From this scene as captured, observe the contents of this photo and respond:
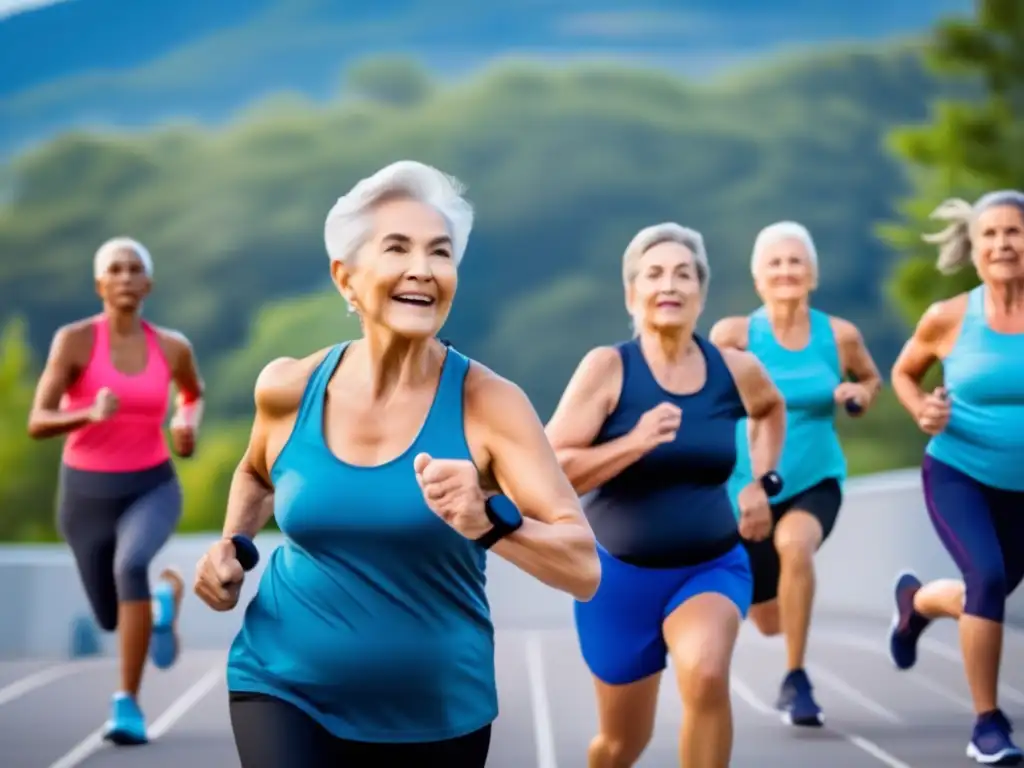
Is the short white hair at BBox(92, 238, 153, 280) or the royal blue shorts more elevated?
the short white hair at BBox(92, 238, 153, 280)

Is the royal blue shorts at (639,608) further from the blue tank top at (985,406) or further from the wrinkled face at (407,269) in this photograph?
the wrinkled face at (407,269)

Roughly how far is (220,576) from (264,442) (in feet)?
0.91

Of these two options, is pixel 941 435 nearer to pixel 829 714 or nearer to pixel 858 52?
pixel 829 714

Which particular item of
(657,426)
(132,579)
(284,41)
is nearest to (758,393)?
(657,426)

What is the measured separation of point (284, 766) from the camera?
285 centimetres

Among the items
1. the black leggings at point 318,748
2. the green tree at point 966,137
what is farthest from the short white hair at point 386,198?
the green tree at point 966,137

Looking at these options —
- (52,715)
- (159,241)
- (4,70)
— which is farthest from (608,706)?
(4,70)

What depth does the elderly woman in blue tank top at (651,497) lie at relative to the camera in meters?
4.50

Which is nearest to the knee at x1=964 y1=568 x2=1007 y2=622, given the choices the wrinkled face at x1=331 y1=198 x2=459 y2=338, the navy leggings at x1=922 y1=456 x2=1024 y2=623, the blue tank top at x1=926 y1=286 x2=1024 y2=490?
the navy leggings at x1=922 y1=456 x2=1024 y2=623

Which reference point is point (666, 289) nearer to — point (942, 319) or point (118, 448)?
point (942, 319)

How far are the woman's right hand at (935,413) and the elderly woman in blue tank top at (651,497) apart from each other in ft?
4.54

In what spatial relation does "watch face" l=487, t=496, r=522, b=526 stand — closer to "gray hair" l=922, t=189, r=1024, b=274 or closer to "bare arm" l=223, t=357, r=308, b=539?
"bare arm" l=223, t=357, r=308, b=539

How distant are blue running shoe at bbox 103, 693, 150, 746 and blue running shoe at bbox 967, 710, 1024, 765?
295 cm

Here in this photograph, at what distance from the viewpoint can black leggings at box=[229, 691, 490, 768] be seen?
2.85 meters
